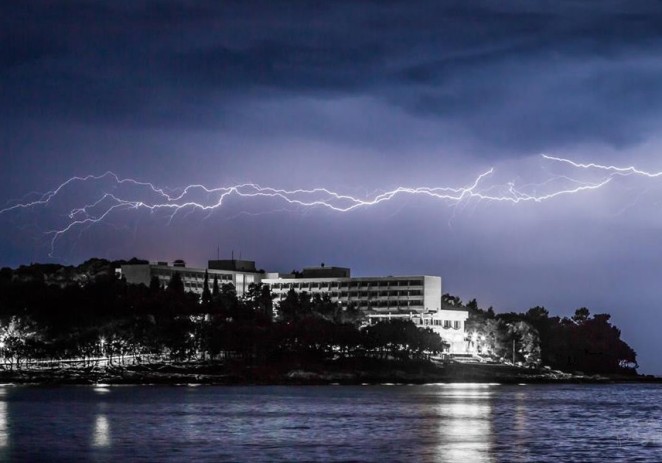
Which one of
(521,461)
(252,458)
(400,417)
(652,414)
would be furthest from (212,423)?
(652,414)

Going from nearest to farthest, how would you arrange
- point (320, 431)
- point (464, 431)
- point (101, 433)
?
point (101, 433), point (320, 431), point (464, 431)

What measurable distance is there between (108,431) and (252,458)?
2455 cm

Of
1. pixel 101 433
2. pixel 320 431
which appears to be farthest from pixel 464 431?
pixel 101 433

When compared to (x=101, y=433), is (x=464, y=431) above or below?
above

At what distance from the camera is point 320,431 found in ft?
320

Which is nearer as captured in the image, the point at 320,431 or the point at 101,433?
the point at 101,433

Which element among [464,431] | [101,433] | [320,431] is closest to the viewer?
[101,433]

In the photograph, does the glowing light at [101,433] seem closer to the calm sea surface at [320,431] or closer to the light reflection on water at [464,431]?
the calm sea surface at [320,431]

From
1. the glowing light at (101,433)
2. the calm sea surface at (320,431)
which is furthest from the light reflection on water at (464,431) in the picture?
the glowing light at (101,433)

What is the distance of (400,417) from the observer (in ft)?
385

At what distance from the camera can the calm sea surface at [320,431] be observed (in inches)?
3063

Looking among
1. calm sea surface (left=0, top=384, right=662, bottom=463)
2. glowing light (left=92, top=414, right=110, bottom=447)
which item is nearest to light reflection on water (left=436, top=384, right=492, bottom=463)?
calm sea surface (left=0, top=384, right=662, bottom=463)

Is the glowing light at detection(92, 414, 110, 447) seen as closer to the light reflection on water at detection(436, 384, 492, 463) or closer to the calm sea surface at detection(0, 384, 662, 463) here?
the calm sea surface at detection(0, 384, 662, 463)

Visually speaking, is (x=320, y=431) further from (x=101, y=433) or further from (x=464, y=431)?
(x=101, y=433)
